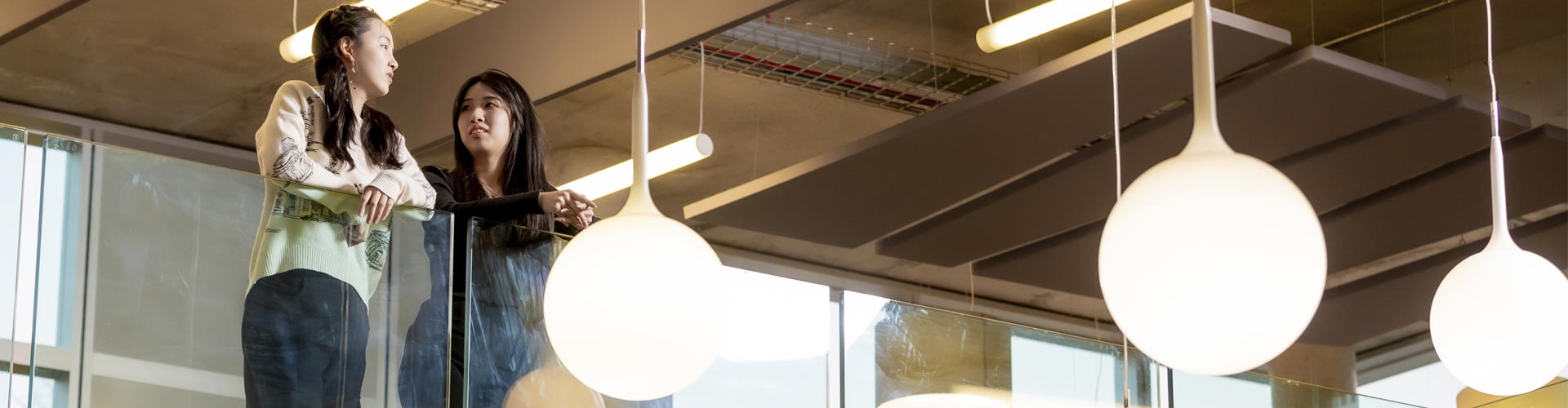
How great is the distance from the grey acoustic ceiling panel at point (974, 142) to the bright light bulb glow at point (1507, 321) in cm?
291

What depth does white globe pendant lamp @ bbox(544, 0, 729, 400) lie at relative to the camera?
1895 mm

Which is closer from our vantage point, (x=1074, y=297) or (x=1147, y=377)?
(x=1147, y=377)

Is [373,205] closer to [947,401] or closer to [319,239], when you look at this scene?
[319,239]

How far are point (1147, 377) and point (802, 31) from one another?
3627 mm

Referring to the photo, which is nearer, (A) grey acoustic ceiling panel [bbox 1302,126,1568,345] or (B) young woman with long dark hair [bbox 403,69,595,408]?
(B) young woman with long dark hair [bbox 403,69,595,408]

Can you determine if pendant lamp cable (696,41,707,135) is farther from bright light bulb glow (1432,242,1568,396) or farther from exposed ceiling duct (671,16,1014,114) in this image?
bright light bulb glow (1432,242,1568,396)

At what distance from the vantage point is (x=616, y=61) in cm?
598

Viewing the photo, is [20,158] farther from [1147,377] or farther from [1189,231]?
[1147,377]

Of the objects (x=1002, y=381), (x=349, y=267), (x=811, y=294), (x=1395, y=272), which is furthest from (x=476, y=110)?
(x=1395, y=272)

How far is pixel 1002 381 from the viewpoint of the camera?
13.3 ft

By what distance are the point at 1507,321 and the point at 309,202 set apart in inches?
81.5

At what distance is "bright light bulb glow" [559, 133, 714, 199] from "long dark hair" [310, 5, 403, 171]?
3.28m

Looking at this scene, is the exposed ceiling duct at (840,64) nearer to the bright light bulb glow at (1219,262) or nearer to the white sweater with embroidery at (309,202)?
the white sweater with embroidery at (309,202)

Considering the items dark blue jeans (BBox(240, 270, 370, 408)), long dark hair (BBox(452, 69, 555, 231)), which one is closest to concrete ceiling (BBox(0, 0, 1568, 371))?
long dark hair (BBox(452, 69, 555, 231))
